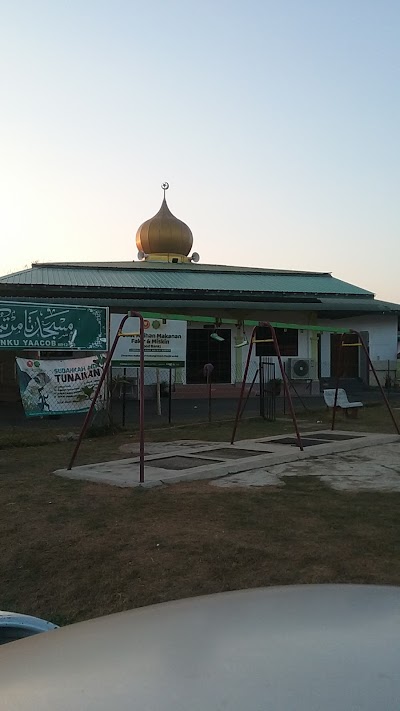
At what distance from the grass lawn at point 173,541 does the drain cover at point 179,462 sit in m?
1.17

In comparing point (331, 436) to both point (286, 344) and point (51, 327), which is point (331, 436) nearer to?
point (51, 327)

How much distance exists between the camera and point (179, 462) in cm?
912

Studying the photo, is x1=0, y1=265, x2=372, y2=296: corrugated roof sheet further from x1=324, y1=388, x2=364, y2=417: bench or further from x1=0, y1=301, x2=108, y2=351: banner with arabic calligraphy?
x1=0, y1=301, x2=108, y2=351: banner with arabic calligraphy

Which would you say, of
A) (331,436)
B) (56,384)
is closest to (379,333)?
(331,436)

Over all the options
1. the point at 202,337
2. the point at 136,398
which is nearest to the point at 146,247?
the point at 202,337

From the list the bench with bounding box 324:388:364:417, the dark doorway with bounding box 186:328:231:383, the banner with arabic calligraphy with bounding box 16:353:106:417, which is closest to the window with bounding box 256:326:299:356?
the dark doorway with bounding box 186:328:231:383

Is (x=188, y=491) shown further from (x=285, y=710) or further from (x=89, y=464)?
(x=285, y=710)

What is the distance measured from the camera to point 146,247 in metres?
31.6

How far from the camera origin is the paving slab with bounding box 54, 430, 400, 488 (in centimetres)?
792

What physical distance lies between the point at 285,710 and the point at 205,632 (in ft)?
1.81

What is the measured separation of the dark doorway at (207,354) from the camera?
2336 cm

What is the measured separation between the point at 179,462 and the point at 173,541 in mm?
3747

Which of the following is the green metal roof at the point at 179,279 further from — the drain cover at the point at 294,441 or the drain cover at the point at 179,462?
the drain cover at the point at 179,462

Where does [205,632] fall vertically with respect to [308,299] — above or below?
below
